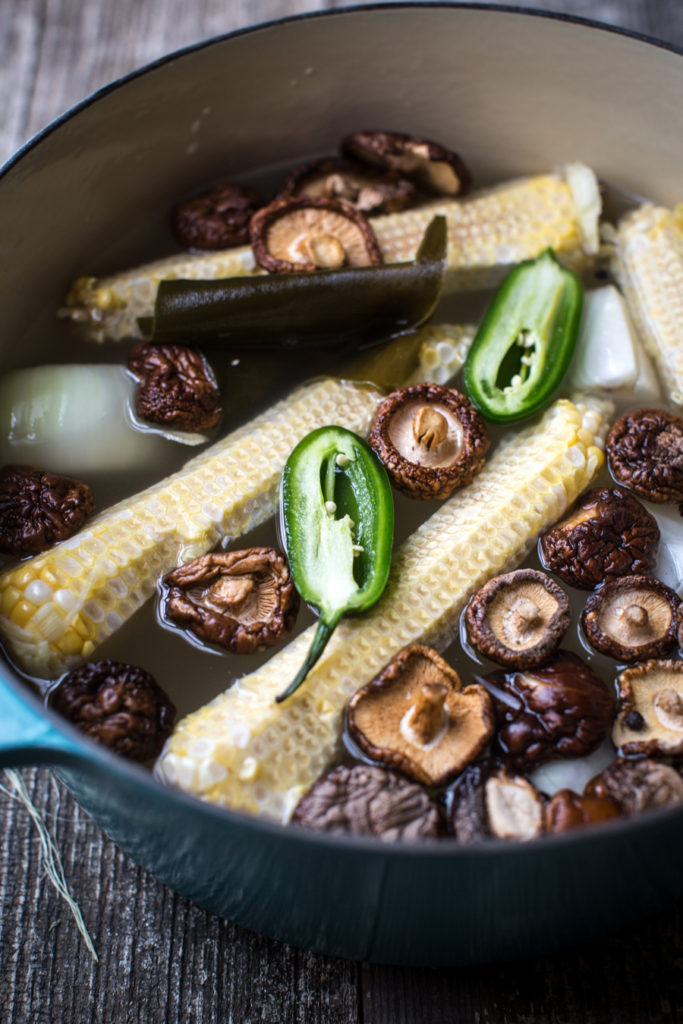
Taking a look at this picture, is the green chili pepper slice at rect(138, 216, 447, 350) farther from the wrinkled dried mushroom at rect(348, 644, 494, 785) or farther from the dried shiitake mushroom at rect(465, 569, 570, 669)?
the wrinkled dried mushroom at rect(348, 644, 494, 785)

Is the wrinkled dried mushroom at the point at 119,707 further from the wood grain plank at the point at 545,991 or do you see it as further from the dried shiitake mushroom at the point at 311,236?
the dried shiitake mushroom at the point at 311,236

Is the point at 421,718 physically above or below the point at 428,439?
below

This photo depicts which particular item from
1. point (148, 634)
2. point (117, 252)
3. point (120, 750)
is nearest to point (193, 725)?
point (120, 750)

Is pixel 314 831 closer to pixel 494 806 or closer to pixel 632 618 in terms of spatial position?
pixel 494 806

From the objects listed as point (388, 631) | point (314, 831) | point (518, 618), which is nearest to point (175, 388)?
point (388, 631)

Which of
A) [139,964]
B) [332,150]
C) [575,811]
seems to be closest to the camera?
[575,811]

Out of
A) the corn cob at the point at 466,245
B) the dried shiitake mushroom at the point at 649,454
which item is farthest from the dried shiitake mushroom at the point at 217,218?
the dried shiitake mushroom at the point at 649,454
